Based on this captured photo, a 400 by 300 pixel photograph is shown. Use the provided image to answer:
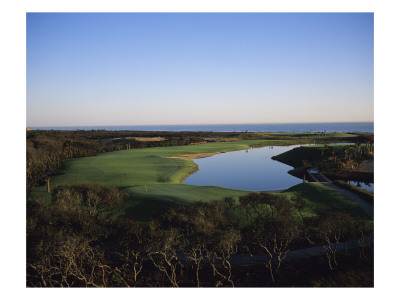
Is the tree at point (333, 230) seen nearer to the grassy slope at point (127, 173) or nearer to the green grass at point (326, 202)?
the green grass at point (326, 202)

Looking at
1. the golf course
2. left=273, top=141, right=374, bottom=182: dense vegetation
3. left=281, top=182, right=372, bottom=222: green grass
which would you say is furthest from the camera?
left=273, top=141, right=374, bottom=182: dense vegetation

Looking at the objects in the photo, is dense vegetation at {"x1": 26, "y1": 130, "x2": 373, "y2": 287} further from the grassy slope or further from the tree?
the grassy slope

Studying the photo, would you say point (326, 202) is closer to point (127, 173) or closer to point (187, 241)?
point (187, 241)

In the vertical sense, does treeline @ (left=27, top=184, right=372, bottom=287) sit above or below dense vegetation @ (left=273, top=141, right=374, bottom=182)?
below

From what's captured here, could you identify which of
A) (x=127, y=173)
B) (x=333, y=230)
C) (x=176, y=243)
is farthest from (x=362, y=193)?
(x=127, y=173)

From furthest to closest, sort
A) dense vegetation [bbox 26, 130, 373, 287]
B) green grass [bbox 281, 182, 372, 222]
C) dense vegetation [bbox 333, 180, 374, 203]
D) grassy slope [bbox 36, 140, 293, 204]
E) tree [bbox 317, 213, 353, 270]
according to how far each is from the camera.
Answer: grassy slope [bbox 36, 140, 293, 204] < dense vegetation [bbox 333, 180, 374, 203] < green grass [bbox 281, 182, 372, 222] < tree [bbox 317, 213, 353, 270] < dense vegetation [bbox 26, 130, 373, 287]

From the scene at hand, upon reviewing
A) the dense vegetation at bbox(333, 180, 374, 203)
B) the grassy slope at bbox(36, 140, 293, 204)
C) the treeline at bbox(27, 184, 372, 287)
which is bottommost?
the treeline at bbox(27, 184, 372, 287)

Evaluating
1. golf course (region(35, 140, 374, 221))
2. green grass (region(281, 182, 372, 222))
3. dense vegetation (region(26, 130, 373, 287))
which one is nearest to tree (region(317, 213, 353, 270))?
dense vegetation (region(26, 130, 373, 287))

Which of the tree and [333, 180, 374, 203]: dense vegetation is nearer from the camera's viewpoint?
the tree
